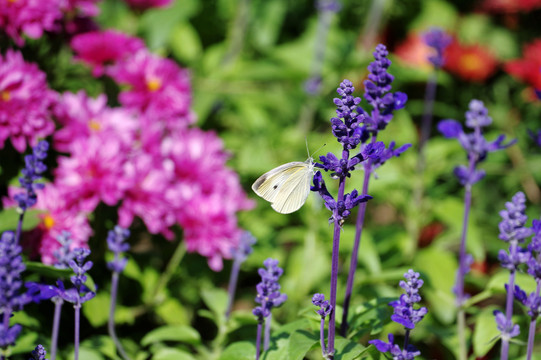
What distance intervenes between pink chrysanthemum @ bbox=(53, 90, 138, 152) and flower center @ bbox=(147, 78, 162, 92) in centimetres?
15

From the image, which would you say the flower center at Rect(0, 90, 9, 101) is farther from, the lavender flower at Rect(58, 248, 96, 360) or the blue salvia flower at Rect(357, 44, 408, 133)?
the blue salvia flower at Rect(357, 44, 408, 133)

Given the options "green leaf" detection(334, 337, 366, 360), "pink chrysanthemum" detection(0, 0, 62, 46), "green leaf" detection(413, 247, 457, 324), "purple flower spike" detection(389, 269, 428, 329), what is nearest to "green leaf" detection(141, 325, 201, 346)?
"green leaf" detection(334, 337, 366, 360)

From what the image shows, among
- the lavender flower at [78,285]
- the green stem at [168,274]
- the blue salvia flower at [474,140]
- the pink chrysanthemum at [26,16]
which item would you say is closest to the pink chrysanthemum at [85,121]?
the pink chrysanthemum at [26,16]

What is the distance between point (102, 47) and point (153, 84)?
218 millimetres

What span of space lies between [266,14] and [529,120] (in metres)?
1.51

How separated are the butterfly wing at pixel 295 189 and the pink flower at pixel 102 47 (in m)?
1.16

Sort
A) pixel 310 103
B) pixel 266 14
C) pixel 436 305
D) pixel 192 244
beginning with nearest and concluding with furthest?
1. pixel 192 244
2. pixel 436 305
3. pixel 310 103
4. pixel 266 14

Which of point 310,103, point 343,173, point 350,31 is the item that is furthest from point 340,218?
point 350,31

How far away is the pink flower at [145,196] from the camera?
183cm

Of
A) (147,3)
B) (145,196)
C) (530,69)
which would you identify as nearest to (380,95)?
(145,196)

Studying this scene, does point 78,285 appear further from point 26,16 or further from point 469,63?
point 469,63

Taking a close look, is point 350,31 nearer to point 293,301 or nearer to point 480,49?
point 480,49

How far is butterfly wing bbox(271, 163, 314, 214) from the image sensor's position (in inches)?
47.8

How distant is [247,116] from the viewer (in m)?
2.79
